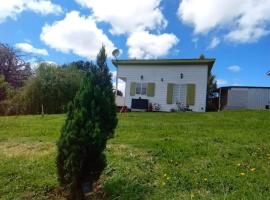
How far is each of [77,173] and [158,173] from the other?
5.37 feet

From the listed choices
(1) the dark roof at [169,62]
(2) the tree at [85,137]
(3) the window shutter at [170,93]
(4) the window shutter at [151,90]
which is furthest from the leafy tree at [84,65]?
(3) the window shutter at [170,93]

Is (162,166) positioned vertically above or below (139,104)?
below

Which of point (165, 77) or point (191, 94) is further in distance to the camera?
point (165, 77)

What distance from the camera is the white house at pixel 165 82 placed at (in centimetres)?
2348

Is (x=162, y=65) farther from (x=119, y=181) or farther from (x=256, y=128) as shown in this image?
(x=119, y=181)

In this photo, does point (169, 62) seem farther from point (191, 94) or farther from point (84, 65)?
point (84, 65)

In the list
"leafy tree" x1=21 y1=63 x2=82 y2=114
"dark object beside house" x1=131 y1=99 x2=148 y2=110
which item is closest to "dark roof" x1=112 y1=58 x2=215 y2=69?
"dark object beside house" x1=131 y1=99 x2=148 y2=110

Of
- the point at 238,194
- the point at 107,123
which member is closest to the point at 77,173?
the point at 107,123

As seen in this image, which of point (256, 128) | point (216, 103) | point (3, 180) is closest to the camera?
point (3, 180)

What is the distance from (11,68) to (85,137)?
3078 centimetres

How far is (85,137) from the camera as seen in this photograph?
5195 mm

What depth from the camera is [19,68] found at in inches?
1346

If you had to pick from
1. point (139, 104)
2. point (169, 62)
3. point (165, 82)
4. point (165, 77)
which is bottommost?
point (139, 104)

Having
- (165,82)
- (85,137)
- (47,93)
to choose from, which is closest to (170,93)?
(165,82)
